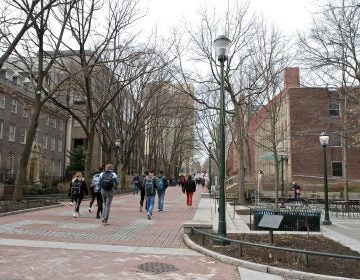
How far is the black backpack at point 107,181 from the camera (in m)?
13.7

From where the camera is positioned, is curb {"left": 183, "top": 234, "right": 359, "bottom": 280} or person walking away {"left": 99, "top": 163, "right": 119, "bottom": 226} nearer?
curb {"left": 183, "top": 234, "right": 359, "bottom": 280}

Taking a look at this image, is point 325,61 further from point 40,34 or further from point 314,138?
point 314,138

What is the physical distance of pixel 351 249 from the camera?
10.1 meters

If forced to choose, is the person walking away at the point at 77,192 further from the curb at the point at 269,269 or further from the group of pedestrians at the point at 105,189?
the curb at the point at 269,269

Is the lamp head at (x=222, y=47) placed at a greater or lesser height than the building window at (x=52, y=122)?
lesser

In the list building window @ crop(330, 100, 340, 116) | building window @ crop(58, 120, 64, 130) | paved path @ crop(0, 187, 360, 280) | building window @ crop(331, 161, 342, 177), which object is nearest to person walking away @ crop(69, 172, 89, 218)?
paved path @ crop(0, 187, 360, 280)

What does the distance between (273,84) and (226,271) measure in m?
18.5

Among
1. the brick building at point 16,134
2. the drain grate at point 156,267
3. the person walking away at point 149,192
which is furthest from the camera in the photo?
the brick building at point 16,134

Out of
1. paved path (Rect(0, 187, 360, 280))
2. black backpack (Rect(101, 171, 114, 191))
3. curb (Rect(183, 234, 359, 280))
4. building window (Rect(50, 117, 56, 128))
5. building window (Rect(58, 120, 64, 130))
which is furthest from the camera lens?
building window (Rect(58, 120, 64, 130))

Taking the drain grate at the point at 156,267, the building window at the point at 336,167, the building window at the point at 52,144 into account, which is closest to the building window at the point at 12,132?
the building window at the point at 52,144

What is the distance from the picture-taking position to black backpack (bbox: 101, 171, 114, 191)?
13.7 m

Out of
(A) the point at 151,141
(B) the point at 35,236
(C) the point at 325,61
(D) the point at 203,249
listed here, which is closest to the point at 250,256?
(D) the point at 203,249

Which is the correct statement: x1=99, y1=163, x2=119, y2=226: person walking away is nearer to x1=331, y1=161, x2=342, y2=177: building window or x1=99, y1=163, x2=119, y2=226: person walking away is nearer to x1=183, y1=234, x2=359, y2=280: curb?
x1=183, y1=234, x2=359, y2=280: curb

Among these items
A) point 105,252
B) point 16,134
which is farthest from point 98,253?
point 16,134
